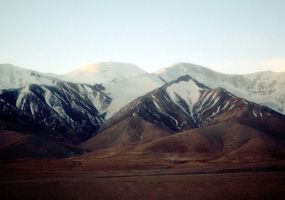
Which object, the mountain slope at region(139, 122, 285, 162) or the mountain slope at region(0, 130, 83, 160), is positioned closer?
the mountain slope at region(0, 130, 83, 160)

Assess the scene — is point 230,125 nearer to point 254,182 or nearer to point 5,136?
point 5,136

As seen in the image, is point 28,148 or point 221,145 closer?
point 28,148

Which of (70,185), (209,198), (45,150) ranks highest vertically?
(209,198)

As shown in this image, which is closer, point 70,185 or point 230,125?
point 70,185

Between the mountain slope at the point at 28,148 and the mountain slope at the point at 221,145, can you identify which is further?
the mountain slope at the point at 221,145

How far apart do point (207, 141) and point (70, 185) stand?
108 metres

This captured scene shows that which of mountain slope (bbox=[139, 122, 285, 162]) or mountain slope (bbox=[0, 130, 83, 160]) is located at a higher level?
mountain slope (bbox=[139, 122, 285, 162])

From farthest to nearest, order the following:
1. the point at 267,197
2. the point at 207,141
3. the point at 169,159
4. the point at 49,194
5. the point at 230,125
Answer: the point at 230,125 < the point at 207,141 < the point at 169,159 < the point at 49,194 < the point at 267,197

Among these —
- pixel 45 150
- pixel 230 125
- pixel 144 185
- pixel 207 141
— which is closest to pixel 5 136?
pixel 45 150

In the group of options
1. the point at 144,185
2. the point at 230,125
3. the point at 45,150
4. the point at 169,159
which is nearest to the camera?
the point at 144,185

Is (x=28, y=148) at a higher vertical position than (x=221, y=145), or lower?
lower

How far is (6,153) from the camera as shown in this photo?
494 feet

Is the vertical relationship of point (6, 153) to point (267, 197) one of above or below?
below

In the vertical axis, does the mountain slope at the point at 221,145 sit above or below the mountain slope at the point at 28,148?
above
